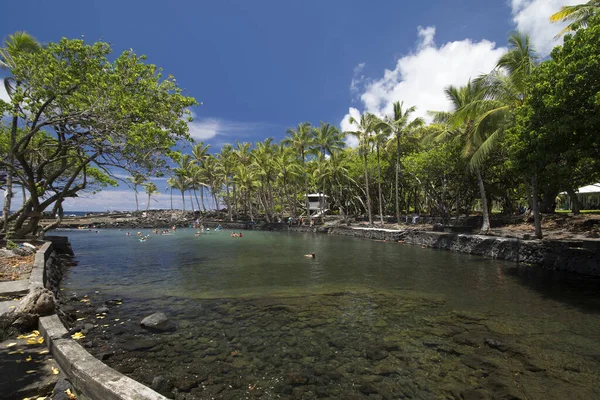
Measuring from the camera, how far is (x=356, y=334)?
743 centimetres

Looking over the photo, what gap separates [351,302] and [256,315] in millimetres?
3372

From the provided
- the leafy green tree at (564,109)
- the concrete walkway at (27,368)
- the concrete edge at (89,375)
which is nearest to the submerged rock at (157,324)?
the concrete walkway at (27,368)

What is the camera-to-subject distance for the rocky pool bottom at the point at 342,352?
5.17m

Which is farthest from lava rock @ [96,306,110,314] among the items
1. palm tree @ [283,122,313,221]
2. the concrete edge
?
palm tree @ [283,122,313,221]

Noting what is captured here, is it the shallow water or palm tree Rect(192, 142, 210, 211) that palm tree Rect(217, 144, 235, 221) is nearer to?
palm tree Rect(192, 142, 210, 211)

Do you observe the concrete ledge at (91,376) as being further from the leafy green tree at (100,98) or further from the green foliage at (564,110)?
the green foliage at (564,110)

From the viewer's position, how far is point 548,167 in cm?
1227

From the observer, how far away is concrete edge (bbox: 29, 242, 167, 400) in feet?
11.2

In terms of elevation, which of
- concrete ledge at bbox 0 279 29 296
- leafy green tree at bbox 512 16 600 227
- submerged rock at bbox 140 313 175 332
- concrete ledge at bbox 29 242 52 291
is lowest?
submerged rock at bbox 140 313 175 332

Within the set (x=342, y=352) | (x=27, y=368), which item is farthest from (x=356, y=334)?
(x=27, y=368)

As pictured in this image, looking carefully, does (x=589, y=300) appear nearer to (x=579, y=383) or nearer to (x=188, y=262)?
(x=579, y=383)

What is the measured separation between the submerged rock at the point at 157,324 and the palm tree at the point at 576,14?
18935mm

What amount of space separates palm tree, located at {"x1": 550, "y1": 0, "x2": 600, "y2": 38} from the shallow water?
11371mm

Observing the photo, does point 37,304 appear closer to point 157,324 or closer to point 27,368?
point 27,368
